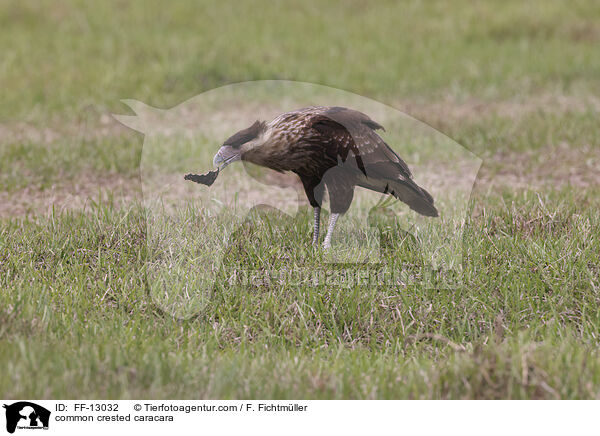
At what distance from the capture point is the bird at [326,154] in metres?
4.51

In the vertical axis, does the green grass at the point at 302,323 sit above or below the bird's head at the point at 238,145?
below

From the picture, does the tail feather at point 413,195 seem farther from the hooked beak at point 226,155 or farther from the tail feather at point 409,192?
the hooked beak at point 226,155

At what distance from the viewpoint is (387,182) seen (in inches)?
189

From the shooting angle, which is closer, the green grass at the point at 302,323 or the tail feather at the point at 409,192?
the green grass at the point at 302,323

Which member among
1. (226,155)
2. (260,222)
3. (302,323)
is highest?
(226,155)

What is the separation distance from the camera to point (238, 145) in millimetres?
4504
